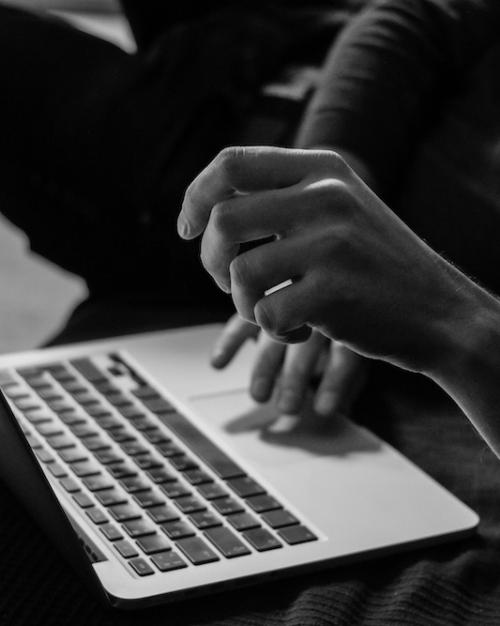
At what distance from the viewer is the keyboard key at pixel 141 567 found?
0.55 metres

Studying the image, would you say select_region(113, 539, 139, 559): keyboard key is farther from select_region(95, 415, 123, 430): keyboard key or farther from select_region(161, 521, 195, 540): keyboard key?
select_region(95, 415, 123, 430): keyboard key

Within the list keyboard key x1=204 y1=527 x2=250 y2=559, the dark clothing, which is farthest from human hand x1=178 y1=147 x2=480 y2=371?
the dark clothing

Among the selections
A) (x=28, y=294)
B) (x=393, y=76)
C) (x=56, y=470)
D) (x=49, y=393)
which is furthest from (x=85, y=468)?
(x=28, y=294)

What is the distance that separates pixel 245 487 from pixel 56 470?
0.11 meters

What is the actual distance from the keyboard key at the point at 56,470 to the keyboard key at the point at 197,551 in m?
0.10

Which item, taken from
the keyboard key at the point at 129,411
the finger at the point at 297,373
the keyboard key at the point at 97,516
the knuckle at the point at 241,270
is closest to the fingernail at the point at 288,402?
the finger at the point at 297,373

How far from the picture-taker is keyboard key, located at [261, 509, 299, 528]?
616mm

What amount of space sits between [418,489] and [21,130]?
0.56m

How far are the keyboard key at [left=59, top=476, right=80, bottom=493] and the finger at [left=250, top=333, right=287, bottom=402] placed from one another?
0.18 m

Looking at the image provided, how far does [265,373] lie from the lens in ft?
2.57

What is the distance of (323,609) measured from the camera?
0.56m

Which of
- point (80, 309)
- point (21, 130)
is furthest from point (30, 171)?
point (80, 309)

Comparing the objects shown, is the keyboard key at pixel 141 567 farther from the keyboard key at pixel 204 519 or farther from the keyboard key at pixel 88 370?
the keyboard key at pixel 88 370

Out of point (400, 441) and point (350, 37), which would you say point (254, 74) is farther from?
point (400, 441)
